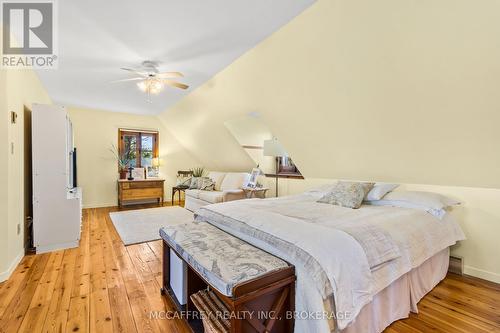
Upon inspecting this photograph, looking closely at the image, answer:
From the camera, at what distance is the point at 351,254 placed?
1.43 meters

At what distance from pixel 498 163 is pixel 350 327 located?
83.1 inches

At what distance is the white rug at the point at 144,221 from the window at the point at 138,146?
158cm

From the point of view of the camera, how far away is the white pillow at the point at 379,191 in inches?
105

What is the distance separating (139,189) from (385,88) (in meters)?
5.62

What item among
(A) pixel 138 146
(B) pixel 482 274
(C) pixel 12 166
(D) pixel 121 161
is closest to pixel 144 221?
(C) pixel 12 166

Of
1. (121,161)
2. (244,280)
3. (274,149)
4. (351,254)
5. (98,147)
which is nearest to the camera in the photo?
(244,280)

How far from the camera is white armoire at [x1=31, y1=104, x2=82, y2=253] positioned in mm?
3053

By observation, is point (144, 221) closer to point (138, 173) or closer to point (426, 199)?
point (138, 173)

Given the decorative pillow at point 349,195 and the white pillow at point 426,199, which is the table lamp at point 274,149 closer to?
the decorative pillow at point 349,195

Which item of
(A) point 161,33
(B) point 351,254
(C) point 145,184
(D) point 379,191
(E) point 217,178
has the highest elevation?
(A) point 161,33

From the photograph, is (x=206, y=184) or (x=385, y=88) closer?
(x=385, y=88)

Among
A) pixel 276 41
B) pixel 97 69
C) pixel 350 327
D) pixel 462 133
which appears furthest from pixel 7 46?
pixel 462 133

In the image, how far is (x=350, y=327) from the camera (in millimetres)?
1468

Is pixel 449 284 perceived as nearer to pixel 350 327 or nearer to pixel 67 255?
pixel 350 327
